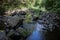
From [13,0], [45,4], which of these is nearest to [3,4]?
[13,0]

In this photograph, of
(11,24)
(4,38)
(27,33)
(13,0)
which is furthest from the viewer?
(13,0)

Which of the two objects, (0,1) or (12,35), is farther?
(0,1)

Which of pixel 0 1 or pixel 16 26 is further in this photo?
pixel 0 1

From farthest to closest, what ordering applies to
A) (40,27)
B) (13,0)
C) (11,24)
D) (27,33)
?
(13,0), (40,27), (11,24), (27,33)

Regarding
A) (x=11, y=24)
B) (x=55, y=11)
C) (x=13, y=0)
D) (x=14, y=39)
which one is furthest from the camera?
(x=13, y=0)

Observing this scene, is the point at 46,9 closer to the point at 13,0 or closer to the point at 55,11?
the point at 55,11

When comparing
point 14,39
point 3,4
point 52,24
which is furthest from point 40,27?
Answer: point 3,4

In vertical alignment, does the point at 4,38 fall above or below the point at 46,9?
above

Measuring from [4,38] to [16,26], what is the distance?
1.98m

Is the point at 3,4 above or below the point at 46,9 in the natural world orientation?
above

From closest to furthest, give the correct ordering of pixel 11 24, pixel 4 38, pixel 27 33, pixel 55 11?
pixel 4 38 < pixel 27 33 < pixel 11 24 < pixel 55 11

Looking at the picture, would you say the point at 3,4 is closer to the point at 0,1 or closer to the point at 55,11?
the point at 0,1

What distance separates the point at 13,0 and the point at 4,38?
27.5 ft

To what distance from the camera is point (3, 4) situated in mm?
12562
